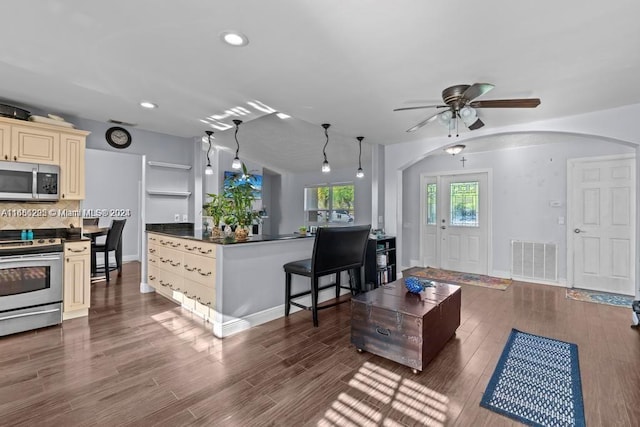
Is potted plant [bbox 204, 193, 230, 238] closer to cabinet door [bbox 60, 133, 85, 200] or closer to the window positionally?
cabinet door [bbox 60, 133, 85, 200]

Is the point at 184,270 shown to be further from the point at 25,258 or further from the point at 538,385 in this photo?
the point at 538,385

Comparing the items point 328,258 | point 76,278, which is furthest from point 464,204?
point 76,278

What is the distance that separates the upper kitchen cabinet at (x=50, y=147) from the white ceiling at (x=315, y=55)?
0.30 metres

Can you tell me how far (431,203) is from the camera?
21.6ft

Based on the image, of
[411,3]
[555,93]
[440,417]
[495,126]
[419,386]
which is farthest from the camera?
[495,126]

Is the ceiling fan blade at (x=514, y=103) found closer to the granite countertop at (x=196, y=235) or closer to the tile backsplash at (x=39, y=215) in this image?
the granite countertop at (x=196, y=235)

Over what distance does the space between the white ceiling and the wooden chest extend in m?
1.92

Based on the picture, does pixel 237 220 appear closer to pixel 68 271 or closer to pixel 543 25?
pixel 68 271

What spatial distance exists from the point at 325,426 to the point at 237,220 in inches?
88.8

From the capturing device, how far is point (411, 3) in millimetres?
1729

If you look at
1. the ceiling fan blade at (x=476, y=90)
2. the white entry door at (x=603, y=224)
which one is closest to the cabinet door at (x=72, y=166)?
the ceiling fan blade at (x=476, y=90)

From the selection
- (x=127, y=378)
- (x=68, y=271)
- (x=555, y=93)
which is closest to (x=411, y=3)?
(x=555, y=93)

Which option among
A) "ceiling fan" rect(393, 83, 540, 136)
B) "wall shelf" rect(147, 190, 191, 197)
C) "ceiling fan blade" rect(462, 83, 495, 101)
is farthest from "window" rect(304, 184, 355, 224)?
"ceiling fan blade" rect(462, 83, 495, 101)

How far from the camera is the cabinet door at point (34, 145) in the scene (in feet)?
10.7
